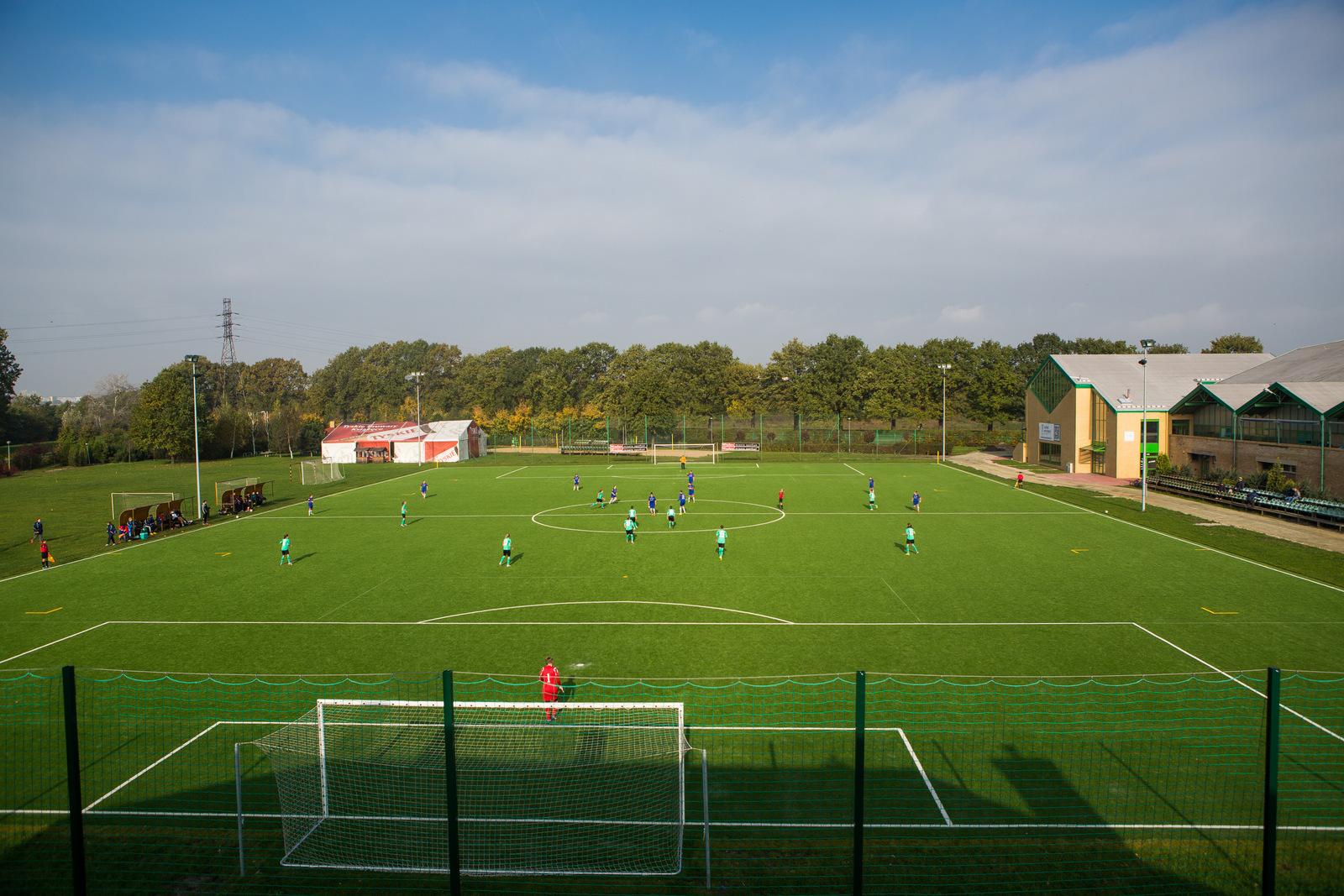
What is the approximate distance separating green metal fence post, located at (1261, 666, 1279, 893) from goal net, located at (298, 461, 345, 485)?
55.5m

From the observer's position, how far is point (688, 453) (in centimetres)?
7450

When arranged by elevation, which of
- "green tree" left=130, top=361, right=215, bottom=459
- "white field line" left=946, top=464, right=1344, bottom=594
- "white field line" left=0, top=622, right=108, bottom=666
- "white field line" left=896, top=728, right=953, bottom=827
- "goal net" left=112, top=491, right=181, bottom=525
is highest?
"green tree" left=130, top=361, right=215, bottom=459

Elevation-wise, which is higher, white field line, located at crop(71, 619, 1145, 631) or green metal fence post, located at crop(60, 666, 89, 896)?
green metal fence post, located at crop(60, 666, 89, 896)

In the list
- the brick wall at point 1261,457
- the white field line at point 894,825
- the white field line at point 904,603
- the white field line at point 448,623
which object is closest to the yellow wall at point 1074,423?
the brick wall at point 1261,457

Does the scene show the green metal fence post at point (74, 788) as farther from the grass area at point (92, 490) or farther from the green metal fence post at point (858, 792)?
the grass area at point (92, 490)

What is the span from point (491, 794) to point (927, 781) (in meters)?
6.35

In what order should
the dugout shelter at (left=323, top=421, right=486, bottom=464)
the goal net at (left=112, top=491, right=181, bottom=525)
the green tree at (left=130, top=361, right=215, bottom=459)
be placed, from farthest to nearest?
the green tree at (left=130, top=361, right=215, bottom=459), the dugout shelter at (left=323, top=421, right=486, bottom=464), the goal net at (left=112, top=491, right=181, bottom=525)

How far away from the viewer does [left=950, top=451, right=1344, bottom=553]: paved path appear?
30.3m

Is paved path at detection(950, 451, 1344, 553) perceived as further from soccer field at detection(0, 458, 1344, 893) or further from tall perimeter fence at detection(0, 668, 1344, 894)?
tall perimeter fence at detection(0, 668, 1344, 894)

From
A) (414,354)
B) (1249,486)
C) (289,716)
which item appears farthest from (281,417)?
(1249,486)

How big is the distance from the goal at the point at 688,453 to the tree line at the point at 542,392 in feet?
16.6

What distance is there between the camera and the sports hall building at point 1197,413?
36875mm

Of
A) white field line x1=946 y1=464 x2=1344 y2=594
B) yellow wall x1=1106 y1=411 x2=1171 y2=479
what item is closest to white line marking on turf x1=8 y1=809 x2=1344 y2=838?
white field line x1=946 y1=464 x2=1344 y2=594

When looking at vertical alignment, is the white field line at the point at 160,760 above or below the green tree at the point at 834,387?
below
